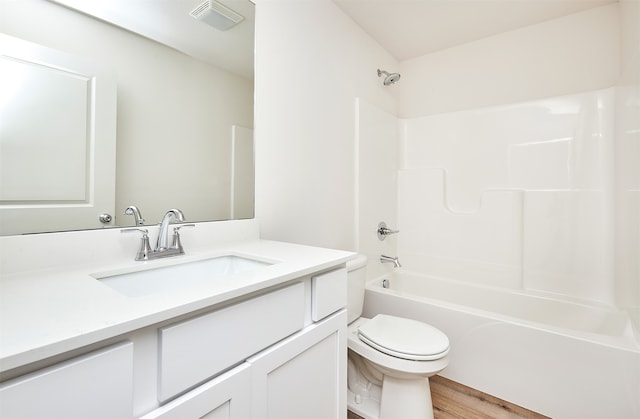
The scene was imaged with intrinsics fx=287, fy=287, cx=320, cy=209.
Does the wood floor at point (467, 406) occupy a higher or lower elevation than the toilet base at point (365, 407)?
lower

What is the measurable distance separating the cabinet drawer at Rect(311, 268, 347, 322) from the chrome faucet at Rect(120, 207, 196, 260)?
1.68ft

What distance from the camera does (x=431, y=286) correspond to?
229cm

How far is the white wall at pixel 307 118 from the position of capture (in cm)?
144

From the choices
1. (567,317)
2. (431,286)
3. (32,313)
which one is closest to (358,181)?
(431,286)

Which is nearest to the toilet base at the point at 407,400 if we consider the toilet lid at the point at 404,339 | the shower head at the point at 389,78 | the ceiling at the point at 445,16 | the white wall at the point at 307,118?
the toilet lid at the point at 404,339

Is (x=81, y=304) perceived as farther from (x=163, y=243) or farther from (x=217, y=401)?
(x=163, y=243)

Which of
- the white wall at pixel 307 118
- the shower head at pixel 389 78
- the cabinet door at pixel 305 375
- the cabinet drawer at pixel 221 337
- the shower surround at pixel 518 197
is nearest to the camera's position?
the cabinet drawer at pixel 221 337

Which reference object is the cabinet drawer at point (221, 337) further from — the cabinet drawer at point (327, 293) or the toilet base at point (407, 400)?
the toilet base at point (407, 400)

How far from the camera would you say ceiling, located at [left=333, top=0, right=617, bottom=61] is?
1847 mm

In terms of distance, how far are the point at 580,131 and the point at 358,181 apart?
58.2 inches

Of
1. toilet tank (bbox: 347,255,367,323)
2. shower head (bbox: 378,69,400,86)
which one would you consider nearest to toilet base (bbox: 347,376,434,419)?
toilet tank (bbox: 347,255,367,323)

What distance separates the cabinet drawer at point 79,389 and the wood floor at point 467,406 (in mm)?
1333

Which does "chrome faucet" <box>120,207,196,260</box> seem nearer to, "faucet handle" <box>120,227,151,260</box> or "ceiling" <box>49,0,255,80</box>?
"faucet handle" <box>120,227,151,260</box>

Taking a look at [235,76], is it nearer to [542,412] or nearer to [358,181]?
[358,181]
